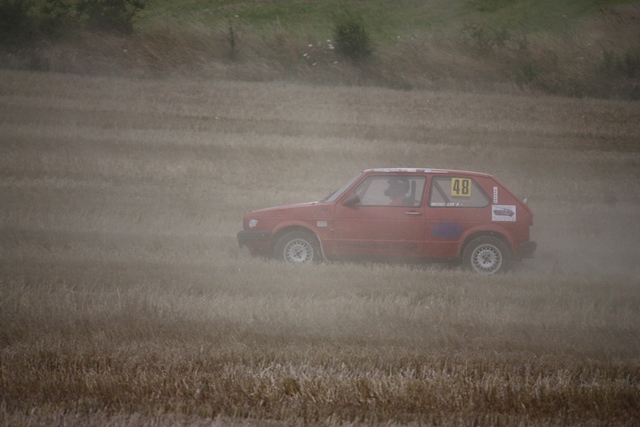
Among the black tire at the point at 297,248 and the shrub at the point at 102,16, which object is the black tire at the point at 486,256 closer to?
the black tire at the point at 297,248

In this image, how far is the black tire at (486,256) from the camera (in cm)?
1180

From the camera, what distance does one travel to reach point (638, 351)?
731 cm

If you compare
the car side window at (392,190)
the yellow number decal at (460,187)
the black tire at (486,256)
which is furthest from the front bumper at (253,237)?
the black tire at (486,256)

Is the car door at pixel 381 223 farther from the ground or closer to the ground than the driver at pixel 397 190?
closer to the ground

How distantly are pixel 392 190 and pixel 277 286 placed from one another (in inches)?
124

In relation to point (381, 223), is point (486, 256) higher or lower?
lower

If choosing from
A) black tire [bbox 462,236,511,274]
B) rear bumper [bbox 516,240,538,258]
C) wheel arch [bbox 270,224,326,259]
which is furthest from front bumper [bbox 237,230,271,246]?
rear bumper [bbox 516,240,538,258]

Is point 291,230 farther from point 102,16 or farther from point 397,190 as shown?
point 102,16

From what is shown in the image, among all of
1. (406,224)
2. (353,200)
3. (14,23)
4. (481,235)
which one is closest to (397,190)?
(406,224)

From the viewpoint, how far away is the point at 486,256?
11.9 m

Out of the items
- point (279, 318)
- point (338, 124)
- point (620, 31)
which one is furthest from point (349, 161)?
point (620, 31)

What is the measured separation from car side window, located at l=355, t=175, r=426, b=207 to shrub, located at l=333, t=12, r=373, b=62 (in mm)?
17477

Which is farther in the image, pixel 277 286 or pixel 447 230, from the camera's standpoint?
pixel 447 230

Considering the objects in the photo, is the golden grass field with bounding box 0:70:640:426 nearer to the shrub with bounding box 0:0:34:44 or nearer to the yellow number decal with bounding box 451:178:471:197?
the yellow number decal with bounding box 451:178:471:197
